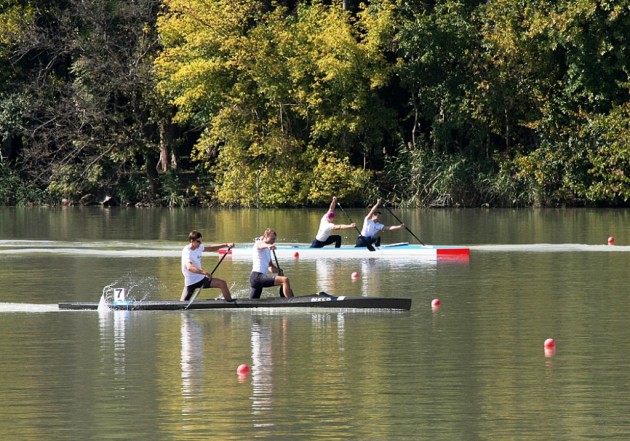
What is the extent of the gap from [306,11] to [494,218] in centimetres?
1377

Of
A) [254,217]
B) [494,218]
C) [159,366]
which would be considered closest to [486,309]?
[159,366]

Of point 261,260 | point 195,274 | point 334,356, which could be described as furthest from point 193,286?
point 334,356

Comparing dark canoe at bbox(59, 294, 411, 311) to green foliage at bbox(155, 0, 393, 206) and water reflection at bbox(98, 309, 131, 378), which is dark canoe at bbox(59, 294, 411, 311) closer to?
water reflection at bbox(98, 309, 131, 378)

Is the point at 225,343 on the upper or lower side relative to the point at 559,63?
lower

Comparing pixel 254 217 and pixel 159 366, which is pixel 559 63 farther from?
pixel 159 366

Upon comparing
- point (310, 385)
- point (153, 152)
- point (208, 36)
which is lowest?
point (310, 385)

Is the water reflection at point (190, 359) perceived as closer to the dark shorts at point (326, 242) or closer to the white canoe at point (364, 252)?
the white canoe at point (364, 252)

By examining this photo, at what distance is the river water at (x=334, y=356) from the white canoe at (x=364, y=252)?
74cm

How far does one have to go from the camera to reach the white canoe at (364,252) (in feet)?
111

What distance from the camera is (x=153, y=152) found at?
202ft

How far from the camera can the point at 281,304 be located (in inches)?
907

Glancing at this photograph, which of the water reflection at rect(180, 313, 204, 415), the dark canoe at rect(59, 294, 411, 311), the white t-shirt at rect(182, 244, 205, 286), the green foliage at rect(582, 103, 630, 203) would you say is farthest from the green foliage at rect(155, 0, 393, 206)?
the water reflection at rect(180, 313, 204, 415)

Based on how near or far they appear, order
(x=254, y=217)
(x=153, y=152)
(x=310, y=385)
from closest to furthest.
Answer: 1. (x=310, y=385)
2. (x=254, y=217)
3. (x=153, y=152)

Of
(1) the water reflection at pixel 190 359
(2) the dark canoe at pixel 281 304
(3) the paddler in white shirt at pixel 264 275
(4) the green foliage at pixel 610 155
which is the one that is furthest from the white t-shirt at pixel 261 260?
(4) the green foliage at pixel 610 155
